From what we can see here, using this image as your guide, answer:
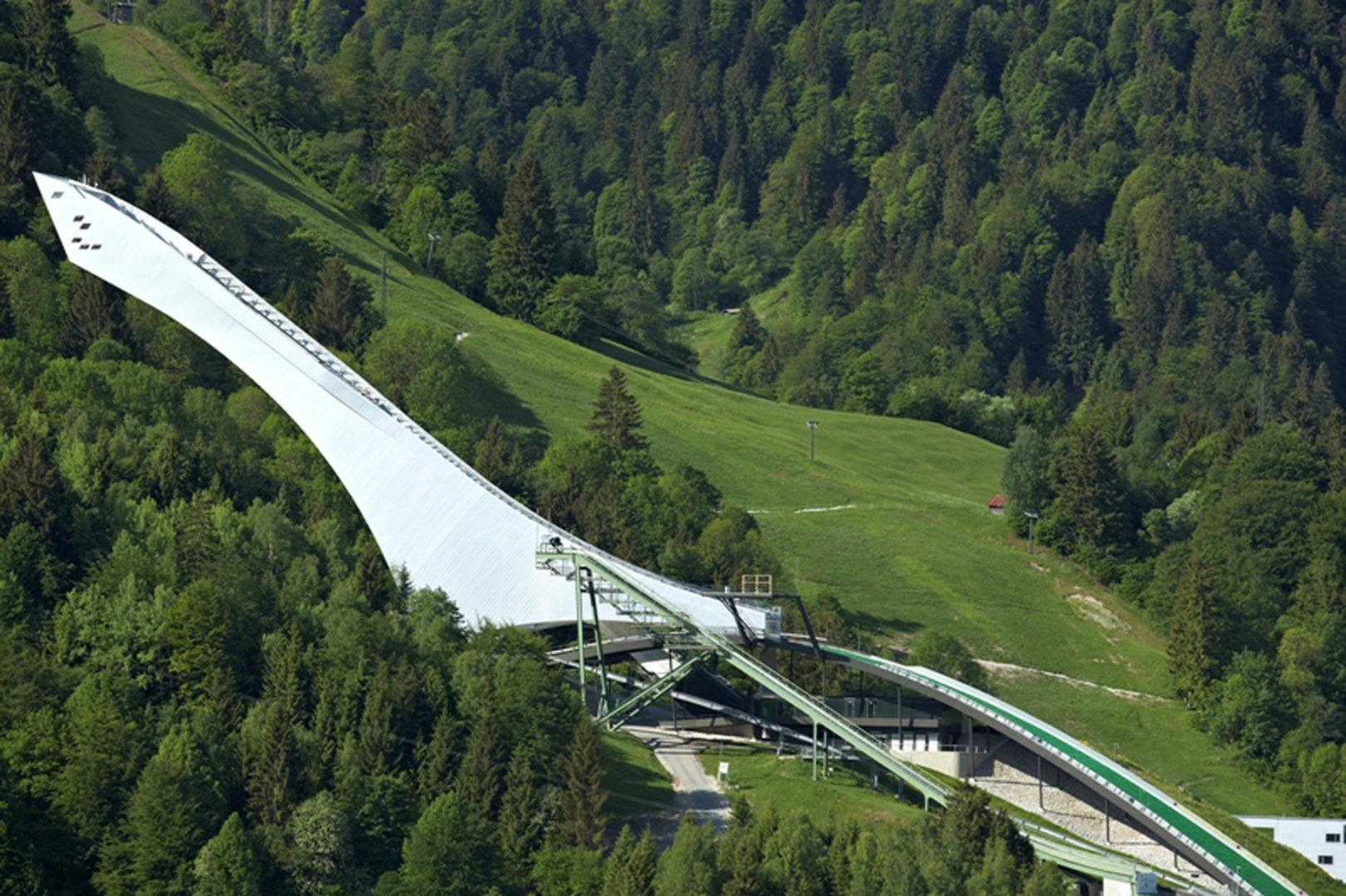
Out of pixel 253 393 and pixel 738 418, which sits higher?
pixel 738 418

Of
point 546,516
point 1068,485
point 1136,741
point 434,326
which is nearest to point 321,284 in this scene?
point 434,326

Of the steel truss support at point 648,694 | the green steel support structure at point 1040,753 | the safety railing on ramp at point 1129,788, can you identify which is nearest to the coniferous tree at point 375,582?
the green steel support structure at point 1040,753

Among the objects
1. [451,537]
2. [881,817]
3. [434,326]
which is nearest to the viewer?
[881,817]

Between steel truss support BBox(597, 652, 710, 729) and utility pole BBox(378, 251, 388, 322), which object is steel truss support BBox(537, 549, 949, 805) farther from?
utility pole BBox(378, 251, 388, 322)

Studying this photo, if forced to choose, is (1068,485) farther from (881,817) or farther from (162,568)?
(162,568)

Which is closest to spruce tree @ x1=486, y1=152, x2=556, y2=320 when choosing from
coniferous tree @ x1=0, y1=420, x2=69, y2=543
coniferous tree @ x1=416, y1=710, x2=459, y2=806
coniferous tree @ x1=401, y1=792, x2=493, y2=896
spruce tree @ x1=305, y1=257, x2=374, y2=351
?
spruce tree @ x1=305, y1=257, x2=374, y2=351

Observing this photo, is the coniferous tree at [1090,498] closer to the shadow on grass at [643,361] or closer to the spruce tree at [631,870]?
the shadow on grass at [643,361]

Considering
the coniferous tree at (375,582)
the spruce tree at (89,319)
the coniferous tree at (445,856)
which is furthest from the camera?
the spruce tree at (89,319)
